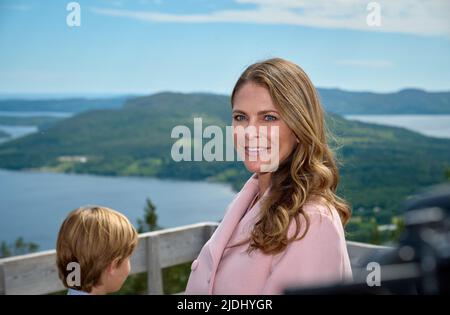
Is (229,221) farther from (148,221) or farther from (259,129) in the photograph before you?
(148,221)

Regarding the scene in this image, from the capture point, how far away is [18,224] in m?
6.83

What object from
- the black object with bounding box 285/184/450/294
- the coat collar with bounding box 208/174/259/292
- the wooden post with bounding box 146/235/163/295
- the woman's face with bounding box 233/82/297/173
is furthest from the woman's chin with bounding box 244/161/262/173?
the wooden post with bounding box 146/235/163/295

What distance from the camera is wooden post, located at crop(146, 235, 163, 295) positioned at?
134 inches

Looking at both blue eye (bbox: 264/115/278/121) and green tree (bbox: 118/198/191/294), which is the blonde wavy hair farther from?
green tree (bbox: 118/198/191/294)

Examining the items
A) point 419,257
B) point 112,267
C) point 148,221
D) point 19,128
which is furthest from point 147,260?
point 19,128

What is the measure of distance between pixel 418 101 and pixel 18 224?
4.87m

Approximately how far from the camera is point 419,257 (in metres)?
0.47

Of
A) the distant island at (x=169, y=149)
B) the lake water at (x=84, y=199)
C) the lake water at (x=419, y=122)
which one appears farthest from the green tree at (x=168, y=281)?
the lake water at (x=419, y=122)

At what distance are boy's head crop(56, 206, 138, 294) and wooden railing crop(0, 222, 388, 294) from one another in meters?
1.28

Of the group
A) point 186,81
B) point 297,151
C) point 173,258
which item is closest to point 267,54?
point 297,151

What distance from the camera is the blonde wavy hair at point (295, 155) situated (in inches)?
53.4

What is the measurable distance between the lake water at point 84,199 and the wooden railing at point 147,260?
2224 millimetres

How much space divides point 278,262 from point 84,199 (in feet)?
22.5

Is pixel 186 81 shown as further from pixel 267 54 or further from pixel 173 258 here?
pixel 267 54
